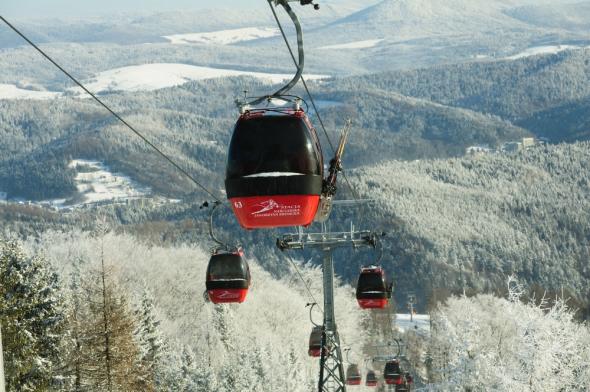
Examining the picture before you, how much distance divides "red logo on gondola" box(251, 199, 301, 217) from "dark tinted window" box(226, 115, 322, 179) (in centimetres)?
31

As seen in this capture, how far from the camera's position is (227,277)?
736 inches

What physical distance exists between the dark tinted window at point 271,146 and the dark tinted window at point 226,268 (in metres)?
9.04

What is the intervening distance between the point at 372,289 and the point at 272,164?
58.8 feet

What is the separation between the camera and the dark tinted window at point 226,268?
18.6 m

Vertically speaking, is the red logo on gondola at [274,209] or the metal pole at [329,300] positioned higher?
the red logo on gondola at [274,209]

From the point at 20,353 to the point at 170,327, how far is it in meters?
52.5

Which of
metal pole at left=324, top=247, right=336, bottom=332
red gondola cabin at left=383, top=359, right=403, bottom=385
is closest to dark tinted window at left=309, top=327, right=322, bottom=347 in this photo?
red gondola cabin at left=383, top=359, right=403, bottom=385

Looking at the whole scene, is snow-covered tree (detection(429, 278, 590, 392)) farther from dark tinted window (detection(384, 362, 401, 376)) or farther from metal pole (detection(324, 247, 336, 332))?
metal pole (detection(324, 247, 336, 332))

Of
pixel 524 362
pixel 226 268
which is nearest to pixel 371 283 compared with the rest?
pixel 226 268

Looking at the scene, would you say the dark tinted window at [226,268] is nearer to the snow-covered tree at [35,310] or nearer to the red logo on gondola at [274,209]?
the red logo on gondola at [274,209]

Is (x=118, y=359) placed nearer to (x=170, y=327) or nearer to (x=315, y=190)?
(x=315, y=190)

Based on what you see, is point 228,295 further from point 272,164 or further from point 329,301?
point 272,164

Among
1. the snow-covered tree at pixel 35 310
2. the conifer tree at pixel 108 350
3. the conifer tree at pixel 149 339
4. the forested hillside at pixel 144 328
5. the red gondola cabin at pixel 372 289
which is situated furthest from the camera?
the conifer tree at pixel 149 339

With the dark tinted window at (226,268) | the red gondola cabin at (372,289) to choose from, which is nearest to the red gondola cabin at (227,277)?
the dark tinted window at (226,268)
